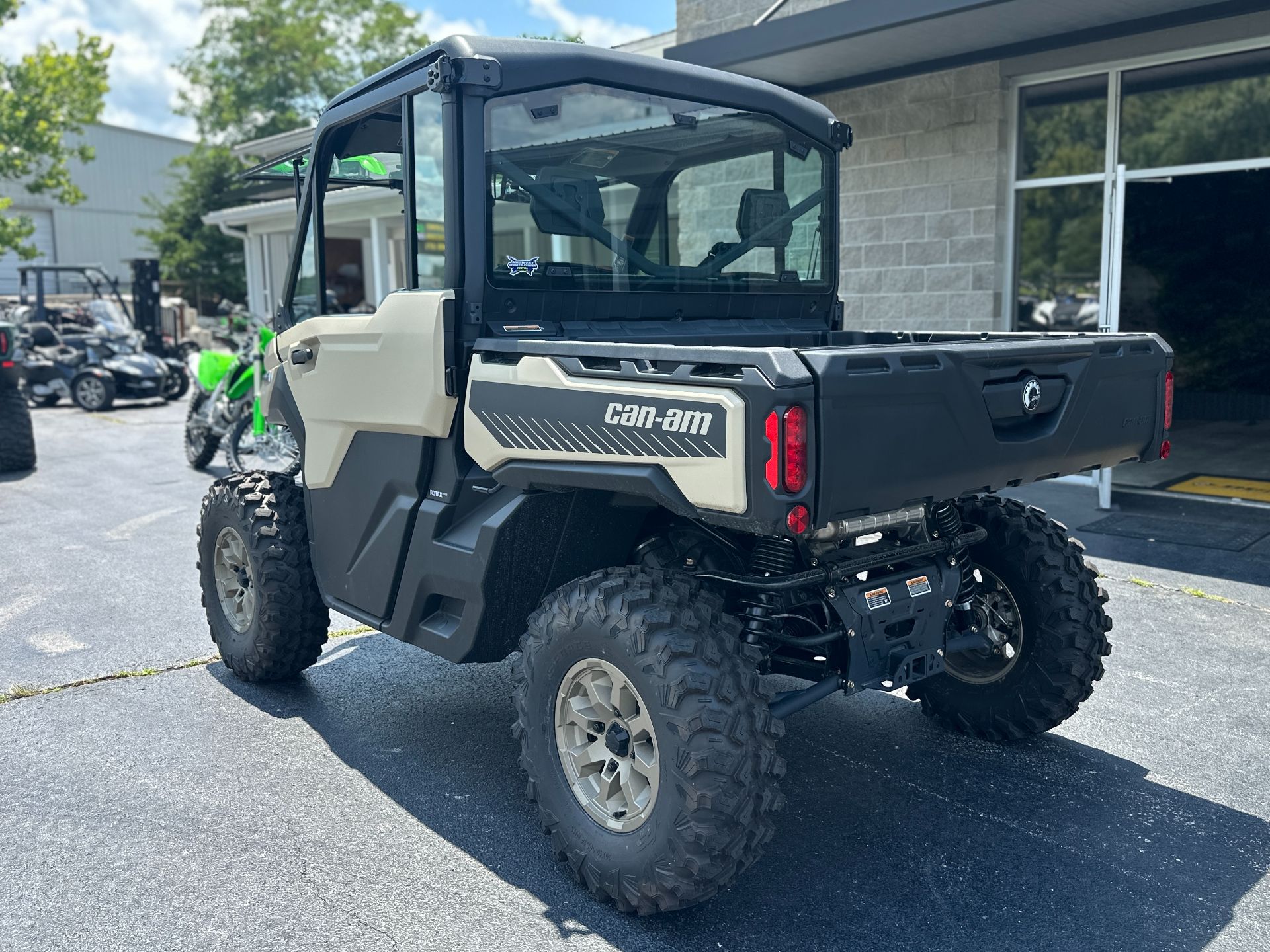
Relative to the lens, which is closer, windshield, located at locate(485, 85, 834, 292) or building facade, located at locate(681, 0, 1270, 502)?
windshield, located at locate(485, 85, 834, 292)

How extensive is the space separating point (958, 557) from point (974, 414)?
36.0 inches

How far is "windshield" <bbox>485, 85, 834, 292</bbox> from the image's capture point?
143 inches

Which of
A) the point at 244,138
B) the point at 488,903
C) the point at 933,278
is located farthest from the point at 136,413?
the point at 244,138

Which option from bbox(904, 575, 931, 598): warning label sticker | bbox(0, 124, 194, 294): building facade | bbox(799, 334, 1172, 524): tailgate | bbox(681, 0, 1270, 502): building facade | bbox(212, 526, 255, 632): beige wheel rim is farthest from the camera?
bbox(0, 124, 194, 294): building facade

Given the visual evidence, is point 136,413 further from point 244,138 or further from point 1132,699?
point 244,138

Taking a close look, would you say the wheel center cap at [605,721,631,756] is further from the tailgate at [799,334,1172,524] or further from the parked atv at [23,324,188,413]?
the parked atv at [23,324,188,413]

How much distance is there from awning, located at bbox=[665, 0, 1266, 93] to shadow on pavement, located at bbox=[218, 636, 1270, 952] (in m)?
5.72

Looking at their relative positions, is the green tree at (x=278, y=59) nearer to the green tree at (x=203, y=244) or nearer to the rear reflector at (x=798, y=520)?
the green tree at (x=203, y=244)

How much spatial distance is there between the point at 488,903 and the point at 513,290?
1841 millimetres

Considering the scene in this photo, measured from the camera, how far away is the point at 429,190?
Result: 3611 millimetres

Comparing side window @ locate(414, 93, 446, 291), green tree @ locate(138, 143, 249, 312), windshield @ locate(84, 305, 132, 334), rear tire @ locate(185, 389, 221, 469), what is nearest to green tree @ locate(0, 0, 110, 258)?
windshield @ locate(84, 305, 132, 334)

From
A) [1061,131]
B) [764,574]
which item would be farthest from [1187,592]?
[1061,131]

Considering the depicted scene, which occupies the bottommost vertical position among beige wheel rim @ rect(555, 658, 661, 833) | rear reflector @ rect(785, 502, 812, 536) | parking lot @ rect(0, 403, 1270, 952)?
parking lot @ rect(0, 403, 1270, 952)

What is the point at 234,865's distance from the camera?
3369 millimetres
